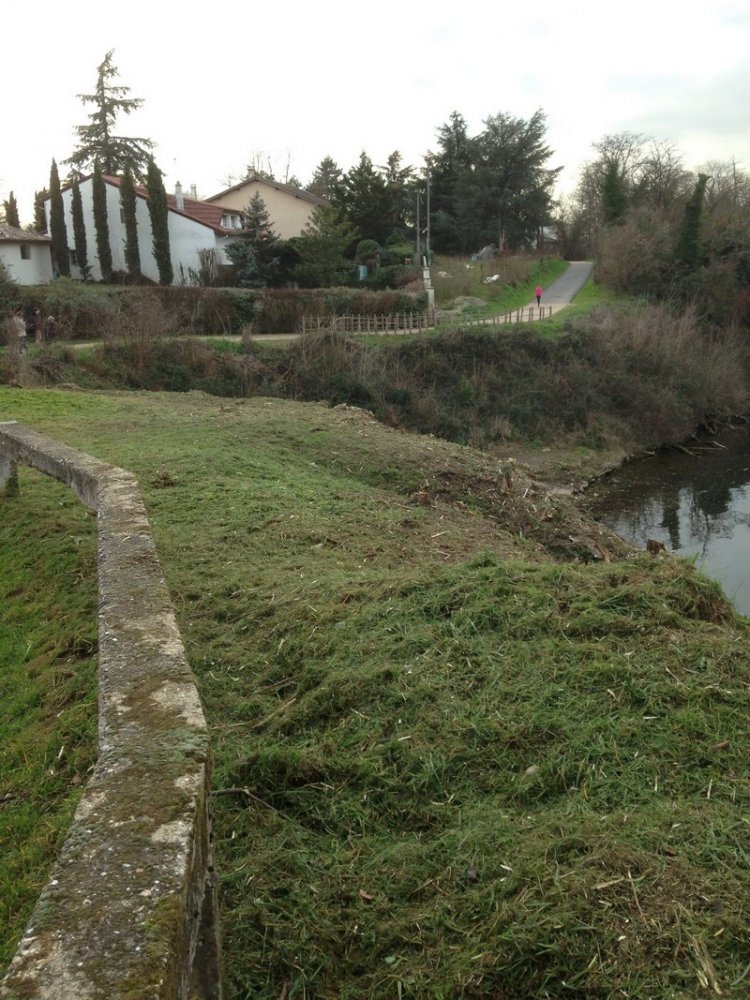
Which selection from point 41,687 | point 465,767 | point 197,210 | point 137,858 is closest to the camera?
point 137,858

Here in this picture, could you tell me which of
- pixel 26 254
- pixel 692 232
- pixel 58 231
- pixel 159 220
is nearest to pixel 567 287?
pixel 692 232

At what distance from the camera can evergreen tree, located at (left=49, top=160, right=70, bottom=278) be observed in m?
47.0

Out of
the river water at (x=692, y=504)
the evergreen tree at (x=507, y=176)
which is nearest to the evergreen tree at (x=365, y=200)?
the evergreen tree at (x=507, y=176)

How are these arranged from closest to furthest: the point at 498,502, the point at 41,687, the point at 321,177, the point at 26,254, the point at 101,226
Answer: the point at 41,687 → the point at 498,502 → the point at 26,254 → the point at 101,226 → the point at 321,177

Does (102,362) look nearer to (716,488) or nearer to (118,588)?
(716,488)

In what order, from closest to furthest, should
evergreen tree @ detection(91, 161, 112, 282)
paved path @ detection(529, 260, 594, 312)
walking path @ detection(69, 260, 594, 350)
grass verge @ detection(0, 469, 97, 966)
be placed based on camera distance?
grass verge @ detection(0, 469, 97, 966)
walking path @ detection(69, 260, 594, 350)
evergreen tree @ detection(91, 161, 112, 282)
paved path @ detection(529, 260, 594, 312)

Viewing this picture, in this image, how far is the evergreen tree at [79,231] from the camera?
4738 cm

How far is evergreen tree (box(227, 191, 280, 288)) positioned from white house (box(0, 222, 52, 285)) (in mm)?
10827

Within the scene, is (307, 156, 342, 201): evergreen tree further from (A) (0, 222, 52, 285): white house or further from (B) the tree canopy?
(A) (0, 222, 52, 285): white house

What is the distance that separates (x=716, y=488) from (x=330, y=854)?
25.9 m

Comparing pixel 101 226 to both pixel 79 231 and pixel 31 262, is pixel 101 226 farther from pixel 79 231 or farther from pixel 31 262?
pixel 31 262

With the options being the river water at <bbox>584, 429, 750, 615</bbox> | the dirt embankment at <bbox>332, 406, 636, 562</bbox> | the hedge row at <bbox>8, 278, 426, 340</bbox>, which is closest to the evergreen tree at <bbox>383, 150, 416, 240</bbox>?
the hedge row at <bbox>8, 278, 426, 340</bbox>

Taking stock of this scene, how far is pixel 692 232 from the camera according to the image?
46.1 metres

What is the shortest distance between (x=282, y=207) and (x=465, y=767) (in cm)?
5728
